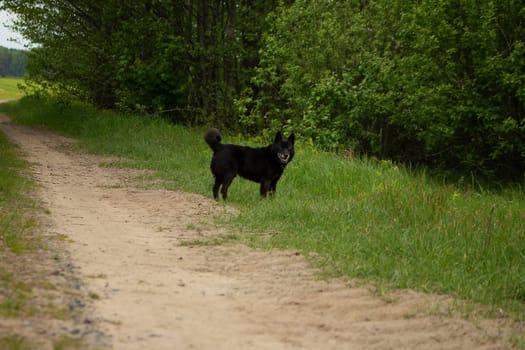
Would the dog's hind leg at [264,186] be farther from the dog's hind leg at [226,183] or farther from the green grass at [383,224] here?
the dog's hind leg at [226,183]

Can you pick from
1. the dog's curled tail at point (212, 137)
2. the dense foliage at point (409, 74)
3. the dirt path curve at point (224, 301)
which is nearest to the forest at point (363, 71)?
the dense foliage at point (409, 74)

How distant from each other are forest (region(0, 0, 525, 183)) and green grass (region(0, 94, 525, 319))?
13.6 feet

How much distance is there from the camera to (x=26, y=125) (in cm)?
2722

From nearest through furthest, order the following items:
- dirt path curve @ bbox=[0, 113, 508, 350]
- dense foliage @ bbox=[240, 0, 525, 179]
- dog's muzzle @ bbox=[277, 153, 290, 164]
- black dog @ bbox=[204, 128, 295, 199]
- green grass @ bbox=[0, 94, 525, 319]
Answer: dirt path curve @ bbox=[0, 113, 508, 350]
green grass @ bbox=[0, 94, 525, 319]
dog's muzzle @ bbox=[277, 153, 290, 164]
black dog @ bbox=[204, 128, 295, 199]
dense foliage @ bbox=[240, 0, 525, 179]

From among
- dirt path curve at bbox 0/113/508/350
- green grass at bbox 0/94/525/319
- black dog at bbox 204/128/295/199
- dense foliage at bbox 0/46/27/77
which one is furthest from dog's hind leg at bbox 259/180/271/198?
dense foliage at bbox 0/46/27/77

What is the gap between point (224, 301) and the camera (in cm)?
523

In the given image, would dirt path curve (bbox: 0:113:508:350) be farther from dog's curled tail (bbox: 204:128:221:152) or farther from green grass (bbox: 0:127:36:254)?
dog's curled tail (bbox: 204:128:221:152)

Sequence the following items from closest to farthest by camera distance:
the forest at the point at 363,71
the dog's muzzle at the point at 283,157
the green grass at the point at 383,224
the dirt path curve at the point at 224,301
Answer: the dirt path curve at the point at 224,301 < the green grass at the point at 383,224 < the dog's muzzle at the point at 283,157 < the forest at the point at 363,71

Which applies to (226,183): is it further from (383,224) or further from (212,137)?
(383,224)

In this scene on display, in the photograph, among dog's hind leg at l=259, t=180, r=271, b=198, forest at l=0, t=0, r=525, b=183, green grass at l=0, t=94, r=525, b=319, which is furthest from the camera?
forest at l=0, t=0, r=525, b=183

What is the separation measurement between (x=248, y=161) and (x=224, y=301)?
5.57 metres

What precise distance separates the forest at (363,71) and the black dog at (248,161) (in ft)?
17.7

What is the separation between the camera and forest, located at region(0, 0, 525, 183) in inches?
666

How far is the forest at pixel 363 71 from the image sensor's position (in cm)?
1692
